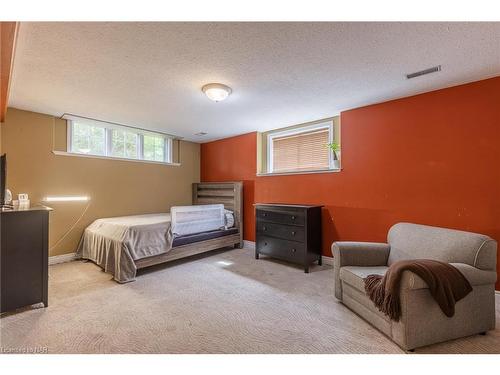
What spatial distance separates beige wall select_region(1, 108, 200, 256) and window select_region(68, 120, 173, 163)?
0.56 ft

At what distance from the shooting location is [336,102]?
3008 millimetres

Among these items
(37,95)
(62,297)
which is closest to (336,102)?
(37,95)

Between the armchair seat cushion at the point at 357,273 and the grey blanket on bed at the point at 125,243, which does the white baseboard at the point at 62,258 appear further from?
the armchair seat cushion at the point at 357,273

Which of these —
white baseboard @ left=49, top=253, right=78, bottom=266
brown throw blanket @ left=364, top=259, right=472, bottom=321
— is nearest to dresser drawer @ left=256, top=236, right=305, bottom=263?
brown throw blanket @ left=364, top=259, right=472, bottom=321

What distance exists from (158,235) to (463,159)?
3650 millimetres

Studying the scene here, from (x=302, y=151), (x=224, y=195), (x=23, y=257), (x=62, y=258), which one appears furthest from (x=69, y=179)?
(x=302, y=151)

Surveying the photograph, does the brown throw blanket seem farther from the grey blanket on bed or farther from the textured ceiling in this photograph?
the grey blanket on bed

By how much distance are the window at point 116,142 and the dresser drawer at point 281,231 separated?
8.17ft

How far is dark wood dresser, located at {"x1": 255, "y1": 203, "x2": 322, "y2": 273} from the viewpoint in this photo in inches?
127

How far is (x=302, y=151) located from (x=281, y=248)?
166 cm

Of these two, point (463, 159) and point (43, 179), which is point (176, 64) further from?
point (463, 159)

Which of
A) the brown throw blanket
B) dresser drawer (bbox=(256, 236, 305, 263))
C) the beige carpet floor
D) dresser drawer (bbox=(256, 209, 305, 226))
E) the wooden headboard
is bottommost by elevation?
the beige carpet floor

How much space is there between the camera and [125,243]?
2.84 metres
